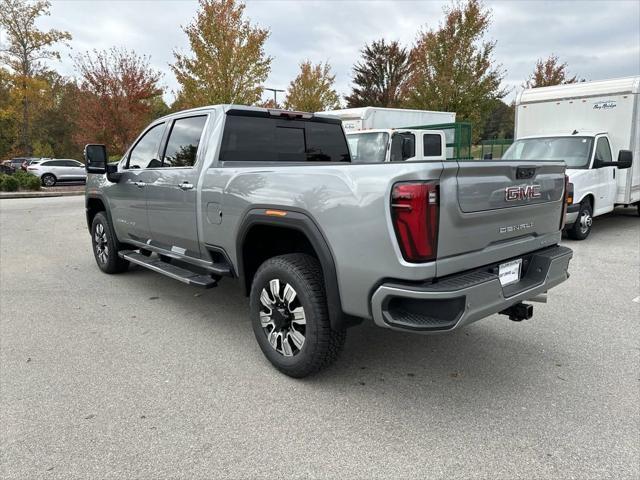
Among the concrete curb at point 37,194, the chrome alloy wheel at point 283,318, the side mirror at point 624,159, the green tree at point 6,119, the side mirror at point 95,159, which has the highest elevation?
the green tree at point 6,119

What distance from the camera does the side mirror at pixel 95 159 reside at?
18.3 ft

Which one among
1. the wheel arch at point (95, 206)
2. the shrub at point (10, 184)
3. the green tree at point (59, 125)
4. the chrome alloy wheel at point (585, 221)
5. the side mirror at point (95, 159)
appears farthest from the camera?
the green tree at point (59, 125)

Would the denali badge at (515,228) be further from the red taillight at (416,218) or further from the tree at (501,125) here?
the tree at (501,125)

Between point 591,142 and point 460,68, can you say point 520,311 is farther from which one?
point 460,68

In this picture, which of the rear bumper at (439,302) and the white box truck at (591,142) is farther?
the white box truck at (591,142)

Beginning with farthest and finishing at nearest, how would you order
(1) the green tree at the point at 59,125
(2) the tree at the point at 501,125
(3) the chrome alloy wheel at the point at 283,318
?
(2) the tree at the point at 501,125 < (1) the green tree at the point at 59,125 < (3) the chrome alloy wheel at the point at 283,318

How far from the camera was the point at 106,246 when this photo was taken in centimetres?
629

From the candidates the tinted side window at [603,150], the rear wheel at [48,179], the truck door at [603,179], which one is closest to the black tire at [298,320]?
the truck door at [603,179]

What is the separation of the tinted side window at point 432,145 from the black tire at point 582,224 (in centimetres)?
396

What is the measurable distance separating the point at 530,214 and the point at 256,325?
83.4 inches

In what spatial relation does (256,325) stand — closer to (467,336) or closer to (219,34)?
(467,336)

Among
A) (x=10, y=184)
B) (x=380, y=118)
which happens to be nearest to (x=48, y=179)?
(x=10, y=184)

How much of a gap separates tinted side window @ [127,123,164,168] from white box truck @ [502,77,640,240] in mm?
6716

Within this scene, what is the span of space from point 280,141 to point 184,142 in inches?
36.7
